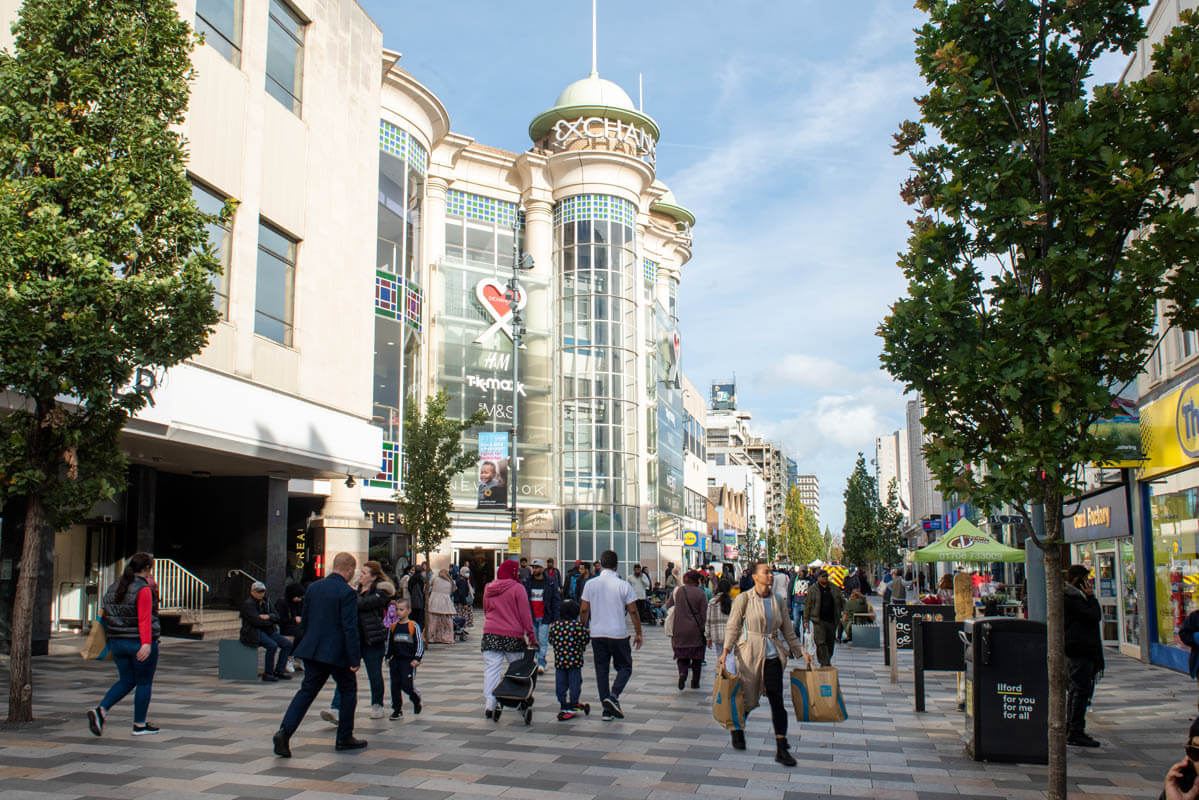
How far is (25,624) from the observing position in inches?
396

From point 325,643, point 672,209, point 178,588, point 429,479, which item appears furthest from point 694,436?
point 325,643

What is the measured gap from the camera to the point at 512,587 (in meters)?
10.8

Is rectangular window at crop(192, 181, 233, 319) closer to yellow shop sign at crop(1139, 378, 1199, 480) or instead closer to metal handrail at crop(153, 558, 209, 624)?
metal handrail at crop(153, 558, 209, 624)

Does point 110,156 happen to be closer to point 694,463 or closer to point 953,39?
point 953,39

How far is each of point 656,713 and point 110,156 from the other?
345 inches

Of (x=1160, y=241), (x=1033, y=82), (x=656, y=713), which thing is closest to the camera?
(x=1160, y=241)

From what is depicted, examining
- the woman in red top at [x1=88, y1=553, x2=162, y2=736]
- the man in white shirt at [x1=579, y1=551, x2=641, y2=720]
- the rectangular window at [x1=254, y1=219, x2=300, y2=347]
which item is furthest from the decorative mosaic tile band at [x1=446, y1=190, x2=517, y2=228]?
the woman in red top at [x1=88, y1=553, x2=162, y2=736]

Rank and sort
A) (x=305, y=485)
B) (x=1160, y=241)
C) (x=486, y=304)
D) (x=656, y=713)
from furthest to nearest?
(x=486, y=304) → (x=305, y=485) → (x=656, y=713) → (x=1160, y=241)

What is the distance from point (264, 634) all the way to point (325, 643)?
6.26m

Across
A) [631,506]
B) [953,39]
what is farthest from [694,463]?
[953,39]

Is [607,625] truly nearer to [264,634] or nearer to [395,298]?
[264,634]

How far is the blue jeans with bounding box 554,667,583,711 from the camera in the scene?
35.7 ft

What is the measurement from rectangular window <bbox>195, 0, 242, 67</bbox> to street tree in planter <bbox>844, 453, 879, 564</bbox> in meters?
56.6

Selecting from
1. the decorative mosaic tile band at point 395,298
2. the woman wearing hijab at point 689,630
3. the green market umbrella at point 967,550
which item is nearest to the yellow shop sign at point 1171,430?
the green market umbrella at point 967,550
